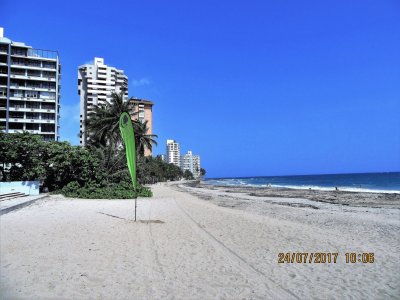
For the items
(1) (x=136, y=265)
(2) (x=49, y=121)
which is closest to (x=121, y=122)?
(1) (x=136, y=265)

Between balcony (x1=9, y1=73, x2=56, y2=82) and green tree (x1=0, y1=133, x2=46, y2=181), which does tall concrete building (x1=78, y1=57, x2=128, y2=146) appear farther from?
green tree (x1=0, y1=133, x2=46, y2=181)

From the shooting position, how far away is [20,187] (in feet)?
79.5

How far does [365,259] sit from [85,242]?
288 inches

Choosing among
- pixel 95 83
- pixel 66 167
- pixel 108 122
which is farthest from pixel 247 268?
pixel 95 83

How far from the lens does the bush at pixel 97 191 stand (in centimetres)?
2475

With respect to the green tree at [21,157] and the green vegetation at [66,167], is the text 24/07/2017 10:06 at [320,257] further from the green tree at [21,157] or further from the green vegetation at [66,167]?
the green tree at [21,157]

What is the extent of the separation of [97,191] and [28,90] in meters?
51.2

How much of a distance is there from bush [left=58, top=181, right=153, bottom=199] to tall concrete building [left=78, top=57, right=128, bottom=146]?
82655 mm

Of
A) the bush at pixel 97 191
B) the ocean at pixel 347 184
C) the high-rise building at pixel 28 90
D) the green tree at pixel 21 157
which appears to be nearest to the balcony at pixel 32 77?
the high-rise building at pixel 28 90

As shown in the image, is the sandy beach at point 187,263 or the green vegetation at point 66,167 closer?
the sandy beach at point 187,263

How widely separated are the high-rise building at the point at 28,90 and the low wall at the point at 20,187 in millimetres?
42026

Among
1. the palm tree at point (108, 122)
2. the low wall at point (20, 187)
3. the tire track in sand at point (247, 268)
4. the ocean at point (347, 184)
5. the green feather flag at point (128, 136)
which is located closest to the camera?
the tire track in sand at point (247, 268)

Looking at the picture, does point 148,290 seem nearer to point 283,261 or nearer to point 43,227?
point 283,261

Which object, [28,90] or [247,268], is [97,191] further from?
[28,90]
